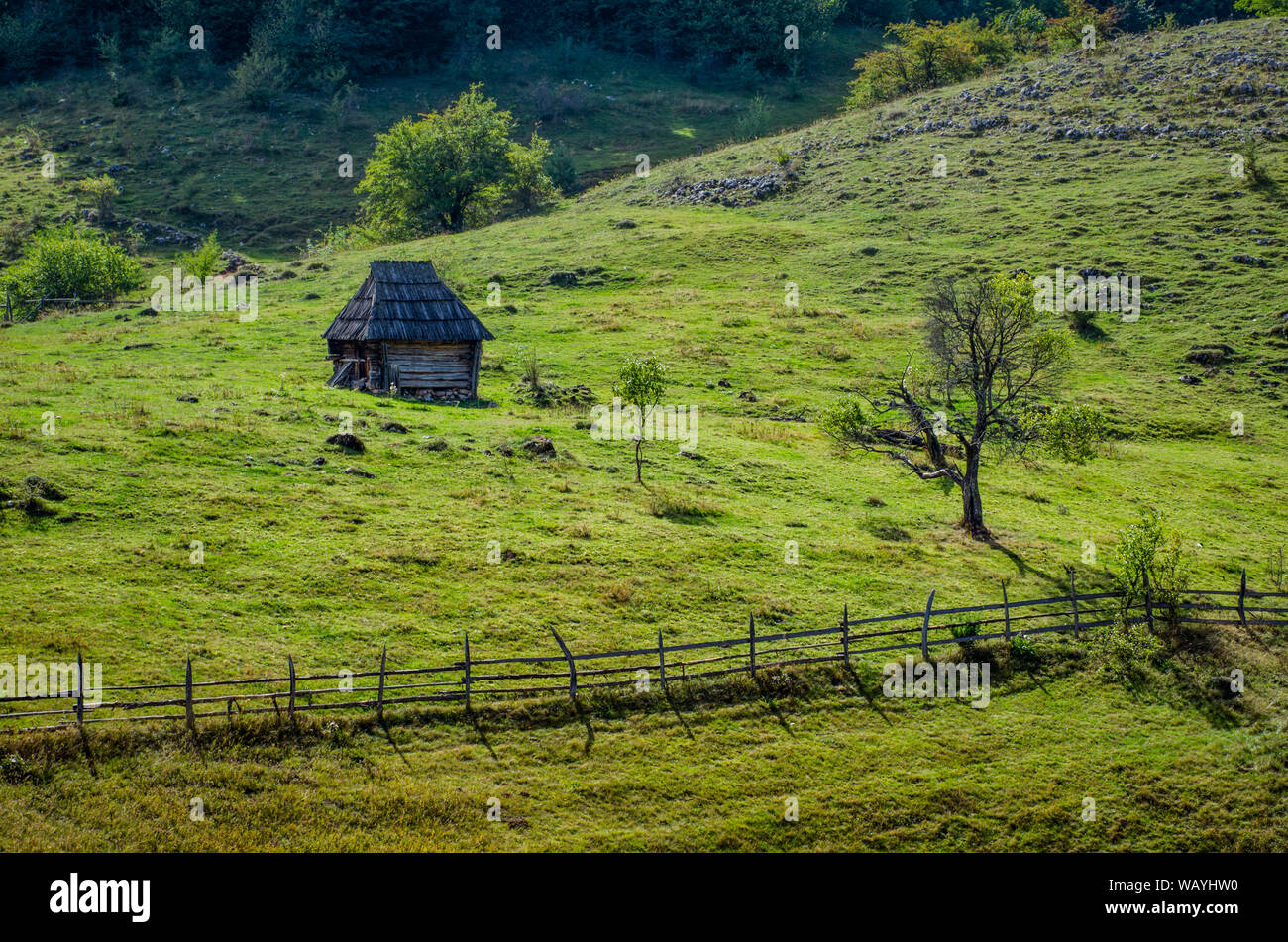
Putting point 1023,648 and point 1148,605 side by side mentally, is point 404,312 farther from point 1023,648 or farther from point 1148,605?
Result: point 1148,605

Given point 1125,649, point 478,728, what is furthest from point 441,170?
point 1125,649

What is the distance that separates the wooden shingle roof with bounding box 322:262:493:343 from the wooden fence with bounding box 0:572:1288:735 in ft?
65.7

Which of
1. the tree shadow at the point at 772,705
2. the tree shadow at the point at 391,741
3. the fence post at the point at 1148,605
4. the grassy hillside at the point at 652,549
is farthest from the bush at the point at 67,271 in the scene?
the fence post at the point at 1148,605

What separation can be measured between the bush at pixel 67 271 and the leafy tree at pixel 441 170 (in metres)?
17.9

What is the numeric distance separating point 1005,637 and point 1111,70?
6291cm

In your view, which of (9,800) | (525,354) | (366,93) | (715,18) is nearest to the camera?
(9,800)

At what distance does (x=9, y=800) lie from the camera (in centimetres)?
1355

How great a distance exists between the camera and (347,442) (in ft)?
91.7

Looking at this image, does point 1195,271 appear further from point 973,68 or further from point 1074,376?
point 973,68

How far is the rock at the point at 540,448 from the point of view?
29438mm

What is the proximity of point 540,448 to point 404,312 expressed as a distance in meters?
10.9

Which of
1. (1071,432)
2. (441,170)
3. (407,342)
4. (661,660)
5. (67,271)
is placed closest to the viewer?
(661,660)

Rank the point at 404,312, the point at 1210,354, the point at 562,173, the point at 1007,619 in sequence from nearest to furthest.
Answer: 1. the point at 1007,619
2. the point at 404,312
3. the point at 1210,354
4. the point at 562,173
